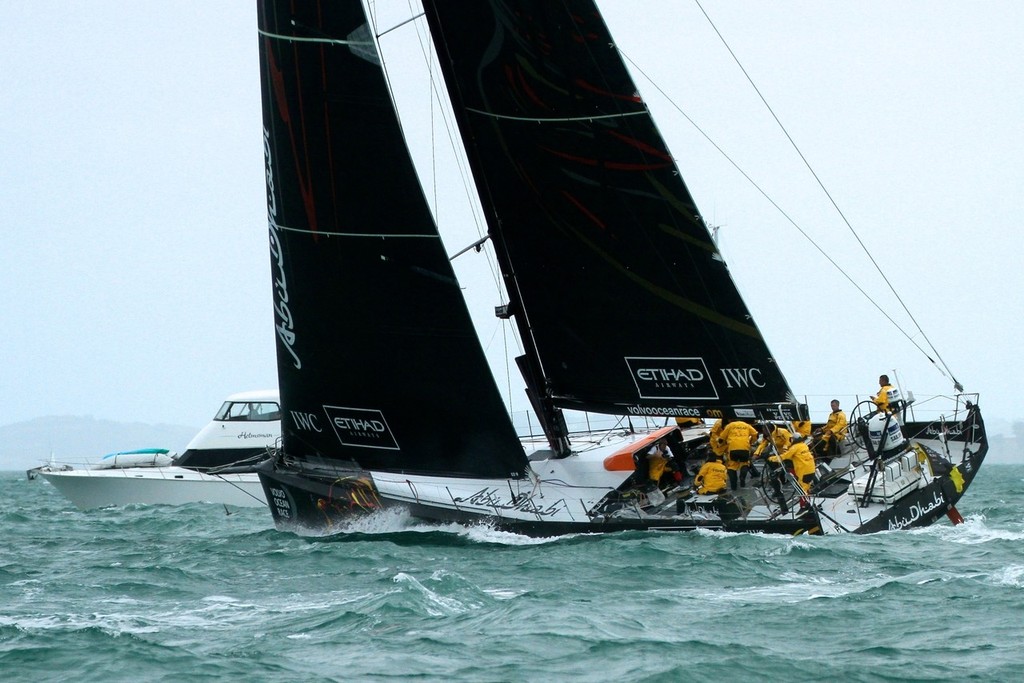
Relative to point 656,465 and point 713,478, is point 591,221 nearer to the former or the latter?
point 656,465

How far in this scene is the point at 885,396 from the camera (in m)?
16.4

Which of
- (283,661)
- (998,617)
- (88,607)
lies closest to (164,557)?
(88,607)

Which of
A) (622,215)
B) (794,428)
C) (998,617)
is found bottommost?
(998,617)

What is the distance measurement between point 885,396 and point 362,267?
6.92m

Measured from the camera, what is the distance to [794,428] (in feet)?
53.3

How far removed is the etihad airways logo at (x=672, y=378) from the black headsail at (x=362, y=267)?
1693mm

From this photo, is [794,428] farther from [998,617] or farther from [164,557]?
[164,557]

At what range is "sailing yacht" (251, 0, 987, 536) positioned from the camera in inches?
572

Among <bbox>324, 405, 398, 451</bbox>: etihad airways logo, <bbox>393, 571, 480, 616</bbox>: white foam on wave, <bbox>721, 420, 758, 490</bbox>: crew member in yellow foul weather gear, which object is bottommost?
<bbox>393, 571, 480, 616</bbox>: white foam on wave

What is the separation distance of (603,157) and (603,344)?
225cm

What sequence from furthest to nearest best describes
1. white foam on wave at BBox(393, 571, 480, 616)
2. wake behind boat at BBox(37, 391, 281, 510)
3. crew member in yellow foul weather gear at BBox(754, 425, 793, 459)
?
1. wake behind boat at BBox(37, 391, 281, 510)
2. crew member in yellow foul weather gear at BBox(754, 425, 793, 459)
3. white foam on wave at BBox(393, 571, 480, 616)

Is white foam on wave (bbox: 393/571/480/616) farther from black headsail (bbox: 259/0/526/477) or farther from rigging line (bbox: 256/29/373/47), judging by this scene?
rigging line (bbox: 256/29/373/47)

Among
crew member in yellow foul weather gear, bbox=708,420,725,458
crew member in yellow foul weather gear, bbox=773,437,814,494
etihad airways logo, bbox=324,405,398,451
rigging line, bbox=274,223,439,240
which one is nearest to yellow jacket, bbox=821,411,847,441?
crew member in yellow foul weather gear, bbox=708,420,725,458

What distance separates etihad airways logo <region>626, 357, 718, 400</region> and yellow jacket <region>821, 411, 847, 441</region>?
113 inches
